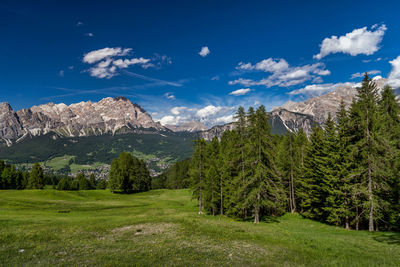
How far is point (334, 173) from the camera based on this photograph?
32.4 m

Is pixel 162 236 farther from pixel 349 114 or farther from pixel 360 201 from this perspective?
pixel 349 114

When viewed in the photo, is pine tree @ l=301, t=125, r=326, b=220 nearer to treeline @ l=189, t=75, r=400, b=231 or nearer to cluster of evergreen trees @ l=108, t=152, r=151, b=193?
treeline @ l=189, t=75, r=400, b=231

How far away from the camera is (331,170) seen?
106 feet

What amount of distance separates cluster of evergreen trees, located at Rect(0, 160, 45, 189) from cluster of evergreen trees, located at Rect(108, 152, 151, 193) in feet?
95.8

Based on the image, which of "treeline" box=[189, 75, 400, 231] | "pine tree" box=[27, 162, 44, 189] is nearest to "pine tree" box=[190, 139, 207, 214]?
"treeline" box=[189, 75, 400, 231]

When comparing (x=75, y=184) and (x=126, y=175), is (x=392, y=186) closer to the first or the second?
(x=126, y=175)

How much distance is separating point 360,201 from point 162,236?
2655 cm

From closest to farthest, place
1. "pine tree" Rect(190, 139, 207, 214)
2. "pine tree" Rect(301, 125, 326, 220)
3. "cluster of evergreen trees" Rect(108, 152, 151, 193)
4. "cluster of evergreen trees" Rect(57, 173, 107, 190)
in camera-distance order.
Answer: "pine tree" Rect(301, 125, 326, 220)
"pine tree" Rect(190, 139, 207, 214)
"cluster of evergreen trees" Rect(108, 152, 151, 193)
"cluster of evergreen trees" Rect(57, 173, 107, 190)

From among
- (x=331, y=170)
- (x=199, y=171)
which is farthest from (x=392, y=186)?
(x=199, y=171)

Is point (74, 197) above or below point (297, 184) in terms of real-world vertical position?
below

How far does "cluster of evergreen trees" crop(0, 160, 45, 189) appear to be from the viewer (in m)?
86.2

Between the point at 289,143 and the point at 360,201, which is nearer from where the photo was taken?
the point at 360,201

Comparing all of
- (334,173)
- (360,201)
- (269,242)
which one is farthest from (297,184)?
(269,242)

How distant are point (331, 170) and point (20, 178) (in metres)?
121
